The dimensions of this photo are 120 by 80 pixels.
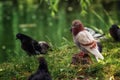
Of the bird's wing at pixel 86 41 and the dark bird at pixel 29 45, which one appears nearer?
the bird's wing at pixel 86 41

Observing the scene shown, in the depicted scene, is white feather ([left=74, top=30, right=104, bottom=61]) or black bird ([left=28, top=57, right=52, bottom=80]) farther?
white feather ([left=74, top=30, right=104, bottom=61])

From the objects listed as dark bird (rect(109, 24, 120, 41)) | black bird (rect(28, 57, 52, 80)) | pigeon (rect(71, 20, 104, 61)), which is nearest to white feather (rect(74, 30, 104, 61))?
pigeon (rect(71, 20, 104, 61))

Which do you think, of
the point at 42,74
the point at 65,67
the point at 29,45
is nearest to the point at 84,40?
the point at 65,67

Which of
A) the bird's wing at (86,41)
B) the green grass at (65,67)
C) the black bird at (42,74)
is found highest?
the bird's wing at (86,41)

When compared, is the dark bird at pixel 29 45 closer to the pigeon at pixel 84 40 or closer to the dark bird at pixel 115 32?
the pigeon at pixel 84 40

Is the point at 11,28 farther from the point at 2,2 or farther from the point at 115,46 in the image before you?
the point at 2,2

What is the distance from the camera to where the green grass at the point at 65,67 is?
10.6 meters

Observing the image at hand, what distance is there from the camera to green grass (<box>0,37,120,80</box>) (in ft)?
34.7

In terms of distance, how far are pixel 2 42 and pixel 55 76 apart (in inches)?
485

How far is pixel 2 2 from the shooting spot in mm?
49625

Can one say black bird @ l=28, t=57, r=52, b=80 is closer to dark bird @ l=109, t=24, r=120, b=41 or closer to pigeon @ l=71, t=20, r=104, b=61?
pigeon @ l=71, t=20, r=104, b=61

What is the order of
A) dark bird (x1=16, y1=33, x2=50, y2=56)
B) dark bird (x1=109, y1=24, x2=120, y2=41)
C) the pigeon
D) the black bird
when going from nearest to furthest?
1. the black bird
2. the pigeon
3. dark bird (x1=16, y1=33, x2=50, y2=56)
4. dark bird (x1=109, y1=24, x2=120, y2=41)

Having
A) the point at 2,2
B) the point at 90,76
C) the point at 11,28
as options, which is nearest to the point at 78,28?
the point at 90,76

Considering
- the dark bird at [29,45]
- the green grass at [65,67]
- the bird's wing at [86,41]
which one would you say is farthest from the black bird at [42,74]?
the dark bird at [29,45]
